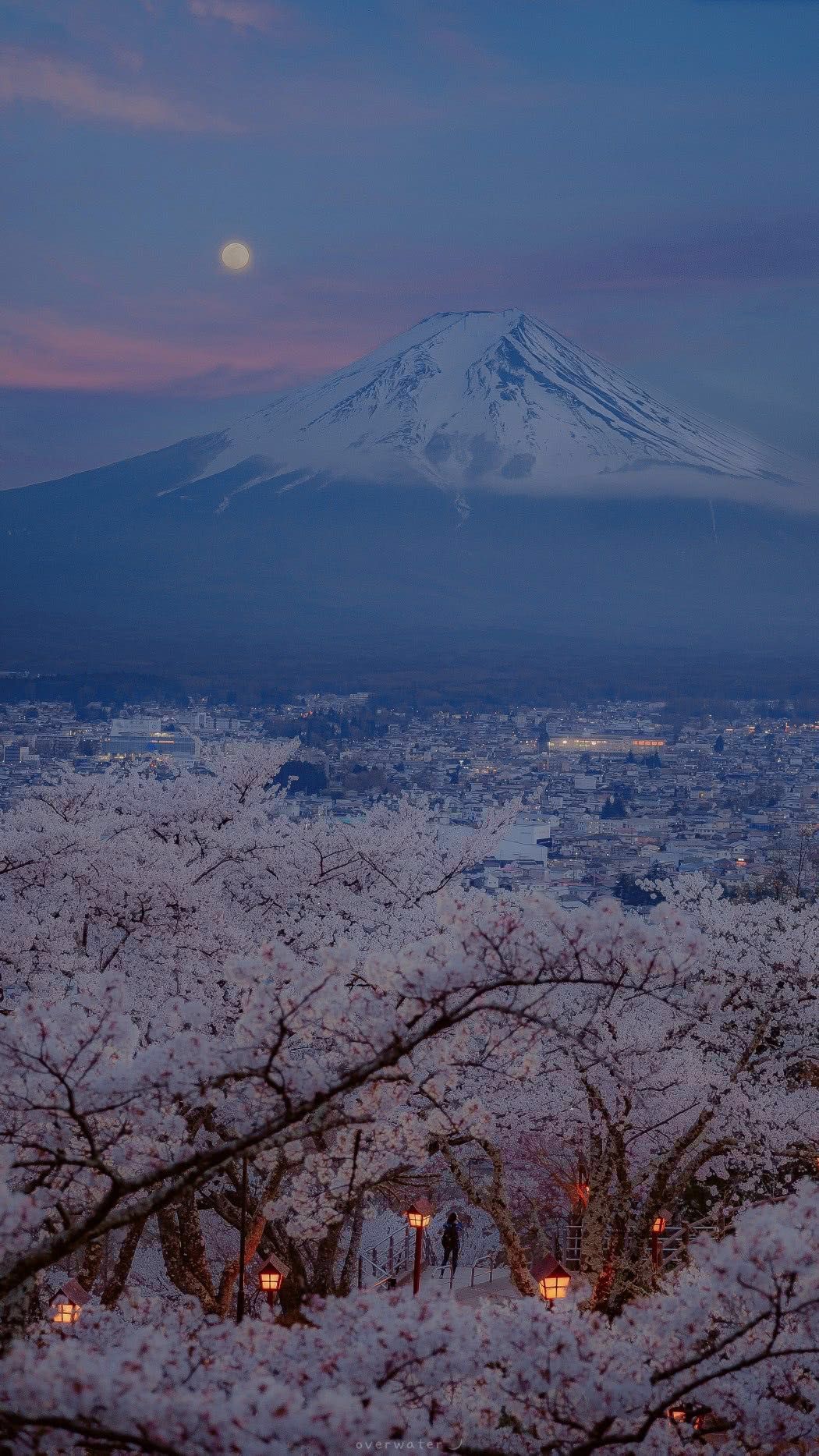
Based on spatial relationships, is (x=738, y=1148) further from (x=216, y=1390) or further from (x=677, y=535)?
(x=677, y=535)

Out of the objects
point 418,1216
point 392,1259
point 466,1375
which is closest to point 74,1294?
point 418,1216

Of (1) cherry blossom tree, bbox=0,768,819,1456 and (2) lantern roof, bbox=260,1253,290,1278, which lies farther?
(2) lantern roof, bbox=260,1253,290,1278

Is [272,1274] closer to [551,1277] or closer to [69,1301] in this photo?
[69,1301]

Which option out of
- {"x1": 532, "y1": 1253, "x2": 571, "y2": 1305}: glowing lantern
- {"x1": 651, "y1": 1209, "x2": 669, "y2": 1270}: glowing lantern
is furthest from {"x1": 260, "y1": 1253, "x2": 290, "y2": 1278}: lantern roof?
{"x1": 651, "y1": 1209, "x2": 669, "y2": 1270}: glowing lantern

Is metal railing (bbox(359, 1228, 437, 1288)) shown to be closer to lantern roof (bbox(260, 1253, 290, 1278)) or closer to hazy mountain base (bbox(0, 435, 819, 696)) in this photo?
lantern roof (bbox(260, 1253, 290, 1278))

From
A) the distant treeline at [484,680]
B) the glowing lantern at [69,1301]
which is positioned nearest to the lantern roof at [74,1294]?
the glowing lantern at [69,1301]

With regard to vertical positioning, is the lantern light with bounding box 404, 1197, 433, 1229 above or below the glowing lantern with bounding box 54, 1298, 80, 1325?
below

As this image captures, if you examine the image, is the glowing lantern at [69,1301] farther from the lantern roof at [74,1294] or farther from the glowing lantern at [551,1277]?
the glowing lantern at [551,1277]

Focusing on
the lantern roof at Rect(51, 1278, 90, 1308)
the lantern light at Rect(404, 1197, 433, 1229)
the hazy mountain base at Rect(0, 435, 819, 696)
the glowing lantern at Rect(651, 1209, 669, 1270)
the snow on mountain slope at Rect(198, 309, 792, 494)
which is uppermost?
the snow on mountain slope at Rect(198, 309, 792, 494)
